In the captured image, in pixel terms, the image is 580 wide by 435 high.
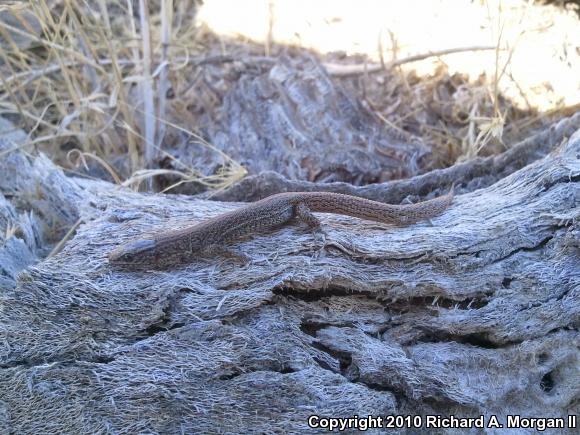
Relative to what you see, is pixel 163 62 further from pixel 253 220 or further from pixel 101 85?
pixel 253 220

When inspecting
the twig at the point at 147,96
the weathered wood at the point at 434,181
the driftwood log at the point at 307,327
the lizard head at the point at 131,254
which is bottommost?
the driftwood log at the point at 307,327

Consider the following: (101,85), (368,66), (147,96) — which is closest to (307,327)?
(147,96)

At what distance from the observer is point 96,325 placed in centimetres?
264

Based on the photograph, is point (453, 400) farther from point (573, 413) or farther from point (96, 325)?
point (96, 325)

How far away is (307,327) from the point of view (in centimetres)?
279

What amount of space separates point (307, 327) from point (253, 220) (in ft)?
2.46

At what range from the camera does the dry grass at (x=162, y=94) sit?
437 centimetres

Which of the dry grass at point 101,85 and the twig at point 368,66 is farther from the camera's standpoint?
the twig at point 368,66

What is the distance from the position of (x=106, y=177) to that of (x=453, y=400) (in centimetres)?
328

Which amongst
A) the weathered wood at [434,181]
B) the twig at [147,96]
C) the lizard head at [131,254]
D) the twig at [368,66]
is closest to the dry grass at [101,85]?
the twig at [147,96]

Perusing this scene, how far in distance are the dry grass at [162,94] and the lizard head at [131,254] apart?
1185 millimetres

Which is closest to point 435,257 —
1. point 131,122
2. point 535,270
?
point 535,270

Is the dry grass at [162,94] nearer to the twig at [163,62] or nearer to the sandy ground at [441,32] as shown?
the twig at [163,62]

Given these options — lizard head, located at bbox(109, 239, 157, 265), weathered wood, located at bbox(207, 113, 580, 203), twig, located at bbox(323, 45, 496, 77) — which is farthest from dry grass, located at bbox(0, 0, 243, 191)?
twig, located at bbox(323, 45, 496, 77)
